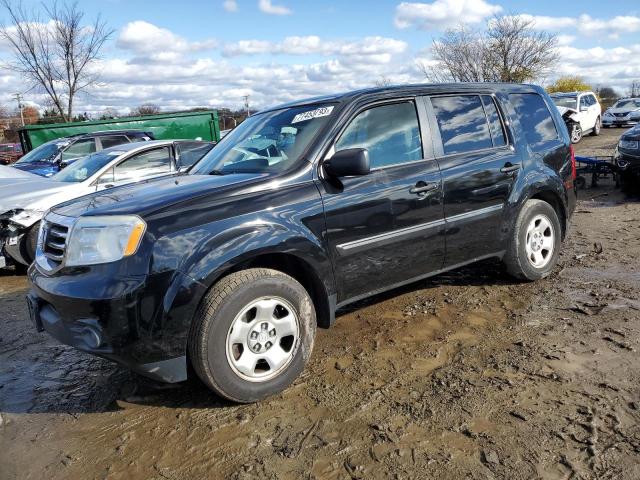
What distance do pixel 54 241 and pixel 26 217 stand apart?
3.59 metres

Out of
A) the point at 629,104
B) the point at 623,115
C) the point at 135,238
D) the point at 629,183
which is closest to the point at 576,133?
the point at 623,115

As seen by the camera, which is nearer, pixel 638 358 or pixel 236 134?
pixel 638 358

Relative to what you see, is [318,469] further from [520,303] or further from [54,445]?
[520,303]

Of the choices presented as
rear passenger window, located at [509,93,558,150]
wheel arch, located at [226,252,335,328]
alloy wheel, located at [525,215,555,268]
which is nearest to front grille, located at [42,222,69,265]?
wheel arch, located at [226,252,335,328]

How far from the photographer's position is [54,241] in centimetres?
327

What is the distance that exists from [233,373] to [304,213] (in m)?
1.04

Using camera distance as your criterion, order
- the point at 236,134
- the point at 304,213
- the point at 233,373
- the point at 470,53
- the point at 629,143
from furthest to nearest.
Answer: the point at 470,53
the point at 629,143
the point at 236,134
the point at 304,213
the point at 233,373

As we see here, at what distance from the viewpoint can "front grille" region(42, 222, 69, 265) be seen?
314 centimetres

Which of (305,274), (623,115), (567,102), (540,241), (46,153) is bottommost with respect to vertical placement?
(540,241)

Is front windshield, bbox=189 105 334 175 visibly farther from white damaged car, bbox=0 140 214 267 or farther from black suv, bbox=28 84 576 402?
white damaged car, bbox=0 140 214 267

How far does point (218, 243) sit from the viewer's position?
9.70ft

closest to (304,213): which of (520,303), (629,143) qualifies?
(520,303)

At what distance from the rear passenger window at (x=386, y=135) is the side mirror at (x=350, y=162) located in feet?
0.88

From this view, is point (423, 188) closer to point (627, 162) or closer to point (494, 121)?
point (494, 121)
